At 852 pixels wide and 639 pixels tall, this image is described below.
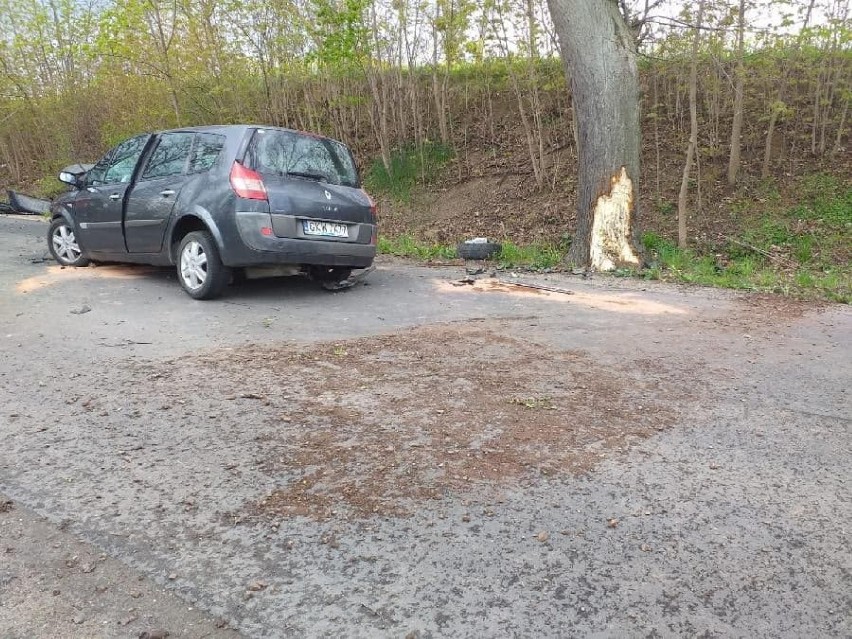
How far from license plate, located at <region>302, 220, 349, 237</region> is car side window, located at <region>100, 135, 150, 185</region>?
235 centimetres

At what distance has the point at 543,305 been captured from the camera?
618 cm

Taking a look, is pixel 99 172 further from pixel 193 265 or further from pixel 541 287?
pixel 541 287

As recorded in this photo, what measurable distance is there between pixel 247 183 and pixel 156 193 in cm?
133

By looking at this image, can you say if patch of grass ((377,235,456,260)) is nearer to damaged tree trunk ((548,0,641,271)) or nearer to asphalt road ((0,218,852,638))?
damaged tree trunk ((548,0,641,271))

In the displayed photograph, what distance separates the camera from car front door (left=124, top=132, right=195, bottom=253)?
21.2 ft

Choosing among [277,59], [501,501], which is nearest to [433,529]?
[501,501]

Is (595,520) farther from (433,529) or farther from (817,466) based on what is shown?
(817,466)

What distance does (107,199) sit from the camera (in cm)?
711

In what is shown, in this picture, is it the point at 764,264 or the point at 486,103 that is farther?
the point at 486,103

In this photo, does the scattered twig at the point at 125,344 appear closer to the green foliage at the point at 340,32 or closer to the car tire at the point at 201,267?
the car tire at the point at 201,267

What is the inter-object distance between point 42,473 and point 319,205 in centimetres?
406

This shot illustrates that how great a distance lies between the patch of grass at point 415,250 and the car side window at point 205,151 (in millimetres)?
4237

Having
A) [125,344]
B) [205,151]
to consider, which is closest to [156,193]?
[205,151]

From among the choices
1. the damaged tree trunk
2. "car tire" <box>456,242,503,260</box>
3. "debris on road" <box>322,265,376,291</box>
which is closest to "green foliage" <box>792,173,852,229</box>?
the damaged tree trunk
